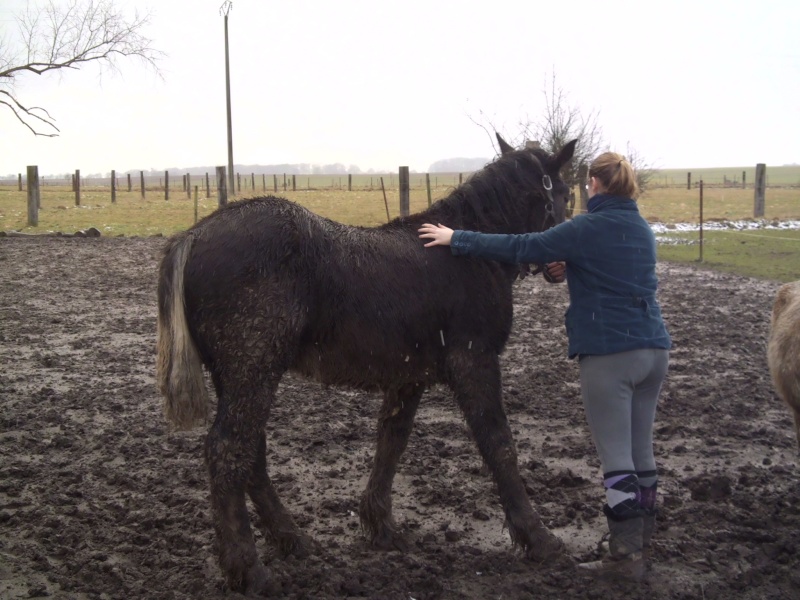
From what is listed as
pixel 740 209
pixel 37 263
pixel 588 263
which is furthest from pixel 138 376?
pixel 740 209

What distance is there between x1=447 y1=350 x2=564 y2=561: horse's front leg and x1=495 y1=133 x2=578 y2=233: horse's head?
3.30 feet

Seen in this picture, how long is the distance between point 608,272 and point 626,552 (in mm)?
1448

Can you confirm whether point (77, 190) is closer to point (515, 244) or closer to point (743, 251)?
point (743, 251)

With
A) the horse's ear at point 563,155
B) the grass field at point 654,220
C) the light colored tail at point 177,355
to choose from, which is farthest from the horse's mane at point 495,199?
the grass field at point 654,220

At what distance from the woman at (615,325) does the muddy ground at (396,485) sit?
392 millimetres

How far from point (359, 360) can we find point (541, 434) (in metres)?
2.52

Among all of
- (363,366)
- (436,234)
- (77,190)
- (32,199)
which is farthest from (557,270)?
(77,190)

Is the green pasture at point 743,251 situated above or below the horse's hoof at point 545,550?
above

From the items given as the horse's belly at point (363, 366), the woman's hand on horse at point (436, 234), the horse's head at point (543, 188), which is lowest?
the horse's belly at point (363, 366)

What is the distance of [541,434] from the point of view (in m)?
5.93

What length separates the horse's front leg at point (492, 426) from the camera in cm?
399

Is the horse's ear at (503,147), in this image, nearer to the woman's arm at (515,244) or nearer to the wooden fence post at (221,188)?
the woman's arm at (515,244)

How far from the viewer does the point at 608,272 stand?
12.1 ft

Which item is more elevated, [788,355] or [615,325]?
[615,325]
